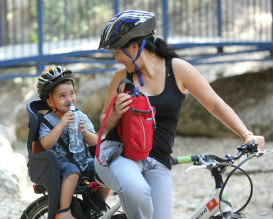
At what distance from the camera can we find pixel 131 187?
109 inches

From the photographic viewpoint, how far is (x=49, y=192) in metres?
3.33

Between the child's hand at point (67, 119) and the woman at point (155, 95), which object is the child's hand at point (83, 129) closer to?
the child's hand at point (67, 119)

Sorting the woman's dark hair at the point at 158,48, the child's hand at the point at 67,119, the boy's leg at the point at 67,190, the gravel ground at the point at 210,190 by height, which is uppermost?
the woman's dark hair at the point at 158,48

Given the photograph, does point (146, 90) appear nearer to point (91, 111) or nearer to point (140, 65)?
point (140, 65)

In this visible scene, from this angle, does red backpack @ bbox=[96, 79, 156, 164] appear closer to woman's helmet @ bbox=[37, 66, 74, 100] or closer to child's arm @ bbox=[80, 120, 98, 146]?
child's arm @ bbox=[80, 120, 98, 146]

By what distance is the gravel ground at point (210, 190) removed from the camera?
6.12m

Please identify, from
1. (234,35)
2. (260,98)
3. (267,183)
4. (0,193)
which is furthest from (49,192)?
(234,35)

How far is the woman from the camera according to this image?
9.82 ft

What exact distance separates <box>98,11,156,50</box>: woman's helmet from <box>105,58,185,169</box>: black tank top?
267mm

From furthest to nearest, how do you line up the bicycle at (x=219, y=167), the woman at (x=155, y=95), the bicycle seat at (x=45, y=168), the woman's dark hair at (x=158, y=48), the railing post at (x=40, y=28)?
1. the railing post at (x=40, y=28)
2. the bicycle seat at (x=45, y=168)
3. the woman's dark hair at (x=158, y=48)
4. the woman at (x=155, y=95)
5. the bicycle at (x=219, y=167)

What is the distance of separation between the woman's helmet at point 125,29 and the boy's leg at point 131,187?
2.25 ft

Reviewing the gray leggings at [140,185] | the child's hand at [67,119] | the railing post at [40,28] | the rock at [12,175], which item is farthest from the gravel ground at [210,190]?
the gray leggings at [140,185]

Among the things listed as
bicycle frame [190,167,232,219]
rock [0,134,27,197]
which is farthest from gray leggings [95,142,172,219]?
rock [0,134,27,197]

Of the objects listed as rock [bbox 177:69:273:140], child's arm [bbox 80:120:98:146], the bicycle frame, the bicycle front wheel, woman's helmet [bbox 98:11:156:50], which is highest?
woman's helmet [bbox 98:11:156:50]
